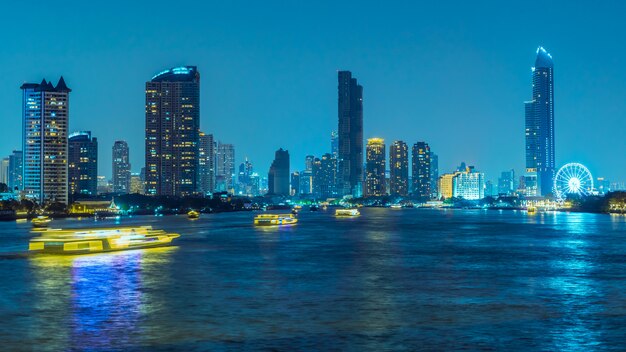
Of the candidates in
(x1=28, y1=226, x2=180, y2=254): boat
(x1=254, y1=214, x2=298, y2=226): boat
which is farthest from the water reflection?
(x1=254, y1=214, x2=298, y2=226): boat

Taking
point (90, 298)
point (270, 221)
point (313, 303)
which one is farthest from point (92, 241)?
point (270, 221)

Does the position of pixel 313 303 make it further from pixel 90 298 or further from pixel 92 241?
pixel 92 241

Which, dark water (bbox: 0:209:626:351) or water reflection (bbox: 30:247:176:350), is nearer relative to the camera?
dark water (bbox: 0:209:626:351)

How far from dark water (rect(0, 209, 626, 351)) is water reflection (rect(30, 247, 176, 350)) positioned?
57 millimetres

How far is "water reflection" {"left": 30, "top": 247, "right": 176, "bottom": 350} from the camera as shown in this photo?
20.9 metres

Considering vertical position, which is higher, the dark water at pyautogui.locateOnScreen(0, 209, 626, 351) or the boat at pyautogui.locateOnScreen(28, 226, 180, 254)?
the boat at pyautogui.locateOnScreen(28, 226, 180, 254)

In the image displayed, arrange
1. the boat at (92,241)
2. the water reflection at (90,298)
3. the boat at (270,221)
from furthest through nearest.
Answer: the boat at (270,221) < the boat at (92,241) < the water reflection at (90,298)

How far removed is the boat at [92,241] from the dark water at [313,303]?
3781 mm

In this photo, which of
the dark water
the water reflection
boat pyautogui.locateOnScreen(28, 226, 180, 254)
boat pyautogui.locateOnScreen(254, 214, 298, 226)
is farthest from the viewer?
boat pyautogui.locateOnScreen(254, 214, 298, 226)

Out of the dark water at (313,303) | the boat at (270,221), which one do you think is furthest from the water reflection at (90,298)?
the boat at (270,221)

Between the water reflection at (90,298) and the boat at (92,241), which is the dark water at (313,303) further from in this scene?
the boat at (92,241)

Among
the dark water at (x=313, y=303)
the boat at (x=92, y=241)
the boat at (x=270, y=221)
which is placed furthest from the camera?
the boat at (x=270, y=221)

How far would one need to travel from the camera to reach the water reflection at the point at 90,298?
824 inches

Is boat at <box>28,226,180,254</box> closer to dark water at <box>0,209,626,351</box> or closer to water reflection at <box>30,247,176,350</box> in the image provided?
dark water at <box>0,209,626,351</box>
